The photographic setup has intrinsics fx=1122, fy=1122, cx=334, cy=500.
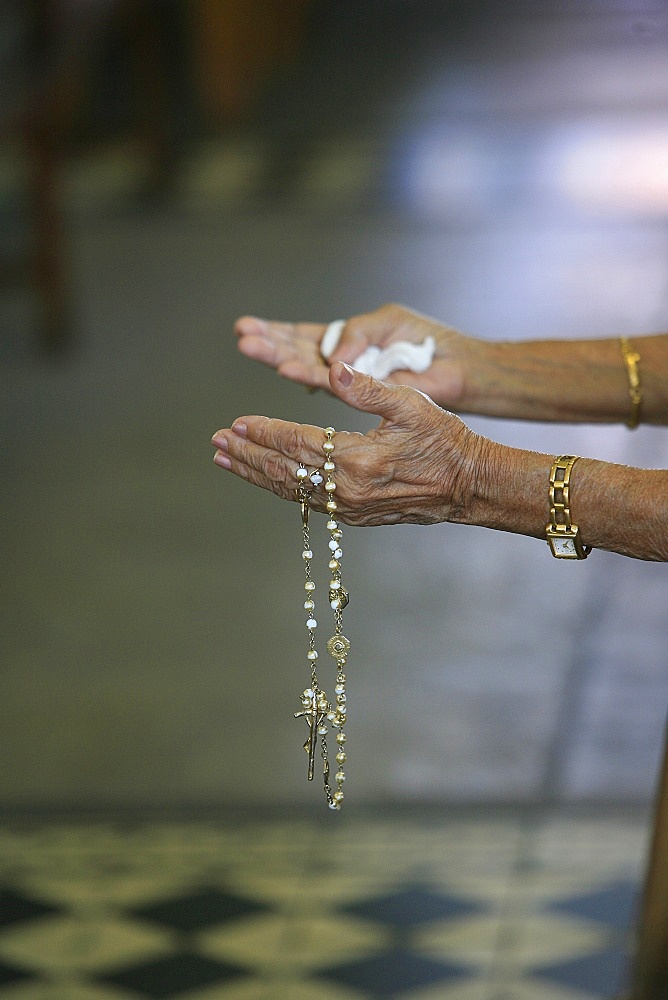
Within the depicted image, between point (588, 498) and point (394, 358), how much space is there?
0.40 meters

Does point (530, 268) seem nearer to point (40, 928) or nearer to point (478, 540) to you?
point (478, 540)

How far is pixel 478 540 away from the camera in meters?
3.01

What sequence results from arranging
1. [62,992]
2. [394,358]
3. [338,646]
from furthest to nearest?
[62,992]
[394,358]
[338,646]

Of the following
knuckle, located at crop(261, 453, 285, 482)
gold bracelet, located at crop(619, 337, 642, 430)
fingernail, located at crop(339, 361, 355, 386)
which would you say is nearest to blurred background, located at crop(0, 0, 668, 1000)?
gold bracelet, located at crop(619, 337, 642, 430)

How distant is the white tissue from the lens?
1.46 meters

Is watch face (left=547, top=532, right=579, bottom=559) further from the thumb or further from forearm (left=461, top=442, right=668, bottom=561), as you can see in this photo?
the thumb

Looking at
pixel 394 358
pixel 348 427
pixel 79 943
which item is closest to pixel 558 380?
pixel 394 358

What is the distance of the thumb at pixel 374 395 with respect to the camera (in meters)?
1.13

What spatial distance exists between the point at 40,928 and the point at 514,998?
0.90m

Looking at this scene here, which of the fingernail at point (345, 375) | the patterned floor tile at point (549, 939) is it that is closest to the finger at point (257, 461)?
the fingernail at point (345, 375)

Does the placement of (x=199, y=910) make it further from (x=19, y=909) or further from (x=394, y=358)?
(x=394, y=358)

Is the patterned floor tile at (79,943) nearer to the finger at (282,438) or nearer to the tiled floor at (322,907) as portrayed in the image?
the tiled floor at (322,907)

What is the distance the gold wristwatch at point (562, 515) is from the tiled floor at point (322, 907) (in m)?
1.16

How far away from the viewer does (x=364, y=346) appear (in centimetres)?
152
